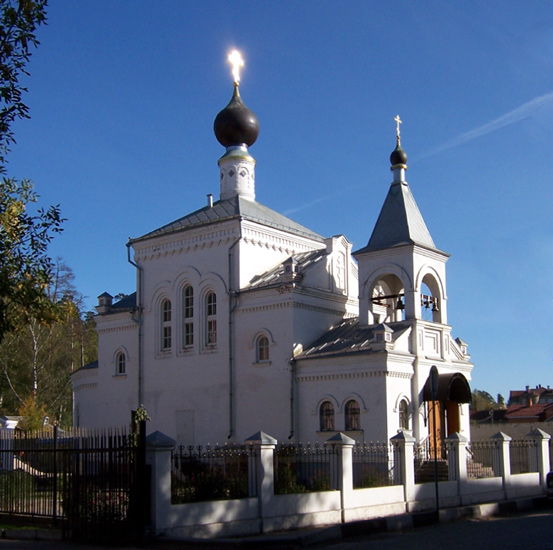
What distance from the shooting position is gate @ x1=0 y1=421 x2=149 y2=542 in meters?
11.4

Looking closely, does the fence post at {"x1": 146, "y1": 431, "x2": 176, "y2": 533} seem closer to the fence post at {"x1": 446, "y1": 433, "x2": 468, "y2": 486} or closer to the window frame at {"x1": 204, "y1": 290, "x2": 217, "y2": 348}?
the fence post at {"x1": 446, "y1": 433, "x2": 468, "y2": 486}

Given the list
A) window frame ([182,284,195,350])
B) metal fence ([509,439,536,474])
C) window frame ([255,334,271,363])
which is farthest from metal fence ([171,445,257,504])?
window frame ([182,284,195,350])

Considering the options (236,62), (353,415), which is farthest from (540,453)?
(236,62)

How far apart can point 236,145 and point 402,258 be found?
27.6 ft

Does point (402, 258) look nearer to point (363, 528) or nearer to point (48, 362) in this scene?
point (363, 528)

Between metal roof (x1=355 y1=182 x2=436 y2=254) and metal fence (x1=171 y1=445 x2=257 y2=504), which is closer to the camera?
metal fence (x1=171 y1=445 x2=257 y2=504)

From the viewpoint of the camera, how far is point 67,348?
42.2m

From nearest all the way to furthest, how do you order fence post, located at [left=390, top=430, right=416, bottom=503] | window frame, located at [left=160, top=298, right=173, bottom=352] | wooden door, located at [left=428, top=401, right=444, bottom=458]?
1. fence post, located at [left=390, top=430, right=416, bottom=503]
2. wooden door, located at [left=428, top=401, right=444, bottom=458]
3. window frame, located at [left=160, top=298, right=173, bottom=352]

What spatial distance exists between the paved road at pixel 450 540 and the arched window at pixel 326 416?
278 inches

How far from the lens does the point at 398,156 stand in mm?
24094

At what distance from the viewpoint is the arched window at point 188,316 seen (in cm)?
2506

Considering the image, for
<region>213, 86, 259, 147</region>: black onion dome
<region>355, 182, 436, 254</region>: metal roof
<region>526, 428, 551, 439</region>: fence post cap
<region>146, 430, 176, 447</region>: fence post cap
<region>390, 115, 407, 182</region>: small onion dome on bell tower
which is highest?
<region>213, 86, 259, 147</region>: black onion dome

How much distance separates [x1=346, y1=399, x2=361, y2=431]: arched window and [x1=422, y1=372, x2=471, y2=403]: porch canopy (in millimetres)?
1853

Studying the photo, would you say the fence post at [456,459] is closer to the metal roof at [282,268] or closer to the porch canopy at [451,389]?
the porch canopy at [451,389]
